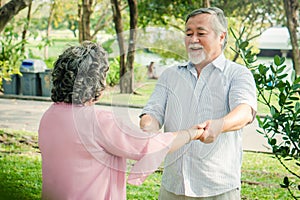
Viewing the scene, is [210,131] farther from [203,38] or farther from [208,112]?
[203,38]

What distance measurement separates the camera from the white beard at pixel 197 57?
5.31ft

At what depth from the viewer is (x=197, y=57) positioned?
170 cm

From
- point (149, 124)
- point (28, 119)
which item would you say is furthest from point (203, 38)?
point (28, 119)

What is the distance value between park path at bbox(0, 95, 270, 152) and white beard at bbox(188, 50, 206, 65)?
4.04m

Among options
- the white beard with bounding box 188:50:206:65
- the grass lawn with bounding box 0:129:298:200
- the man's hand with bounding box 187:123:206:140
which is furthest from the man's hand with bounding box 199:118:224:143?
the grass lawn with bounding box 0:129:298:200

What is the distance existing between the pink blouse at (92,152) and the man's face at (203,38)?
1.54 feet

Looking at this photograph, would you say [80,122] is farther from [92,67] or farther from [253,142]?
[253,142]

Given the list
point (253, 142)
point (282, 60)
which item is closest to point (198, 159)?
point (282, 60)

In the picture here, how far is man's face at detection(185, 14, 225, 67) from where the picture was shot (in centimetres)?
172

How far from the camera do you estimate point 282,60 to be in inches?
97.6

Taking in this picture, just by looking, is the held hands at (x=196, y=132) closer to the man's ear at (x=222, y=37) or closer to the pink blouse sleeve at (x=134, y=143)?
the pink blouse sleeve at (x=134, y=143)

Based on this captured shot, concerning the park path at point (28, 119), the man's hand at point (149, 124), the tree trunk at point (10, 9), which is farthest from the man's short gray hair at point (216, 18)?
the park path at point (28, 119)

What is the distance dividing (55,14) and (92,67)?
13922mm

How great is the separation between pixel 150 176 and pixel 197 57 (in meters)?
3.42
